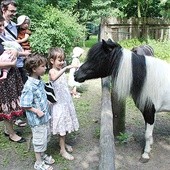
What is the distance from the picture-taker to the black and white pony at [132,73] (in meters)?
3.37

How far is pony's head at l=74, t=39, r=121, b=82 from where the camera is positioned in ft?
11.2

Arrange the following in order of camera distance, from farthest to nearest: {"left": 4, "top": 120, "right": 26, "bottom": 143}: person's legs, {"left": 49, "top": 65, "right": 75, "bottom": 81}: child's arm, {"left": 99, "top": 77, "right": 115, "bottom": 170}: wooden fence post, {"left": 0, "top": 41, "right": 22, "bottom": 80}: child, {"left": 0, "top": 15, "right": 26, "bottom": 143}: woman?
{"left": 4, "top": 120, "right": 26, "bottom": 143}: person's legs < {"left": 0, "top": 15, "right": 26, "bottom": 143}: woman < {"left": 0, "top": 41, "right": 22, "bottom": 80}: child < {"left": 49, "top": 65, "right": 75, "bottom": 81}: child's arm < {"left": 99, "top": 77, "right": 115, "bottom": 170}: wooden fence post

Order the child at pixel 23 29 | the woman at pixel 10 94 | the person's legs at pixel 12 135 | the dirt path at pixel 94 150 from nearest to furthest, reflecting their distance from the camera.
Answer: the dirt path at pixel 94 150 < the woman at pixel 10 94 < the person's legs at pixel 12 135 < the child at pixel 23 29

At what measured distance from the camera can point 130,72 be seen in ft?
11.0

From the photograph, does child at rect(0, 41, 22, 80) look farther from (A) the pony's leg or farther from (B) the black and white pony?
(A) the pony's leg

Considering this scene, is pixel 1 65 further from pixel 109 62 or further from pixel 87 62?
pixel 109 62

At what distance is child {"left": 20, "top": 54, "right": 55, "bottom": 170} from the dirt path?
1.17 feet

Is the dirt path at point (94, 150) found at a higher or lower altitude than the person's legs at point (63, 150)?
lower

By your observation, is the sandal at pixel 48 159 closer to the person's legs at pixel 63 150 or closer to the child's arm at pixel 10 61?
the person's legs at pixel 63 150

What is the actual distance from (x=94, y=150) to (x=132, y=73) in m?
1.27

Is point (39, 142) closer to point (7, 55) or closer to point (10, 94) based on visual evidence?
point (10, 94)

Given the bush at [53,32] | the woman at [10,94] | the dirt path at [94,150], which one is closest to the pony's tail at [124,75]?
the dirt path at [94,150]

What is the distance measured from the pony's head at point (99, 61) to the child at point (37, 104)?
20.4 inches

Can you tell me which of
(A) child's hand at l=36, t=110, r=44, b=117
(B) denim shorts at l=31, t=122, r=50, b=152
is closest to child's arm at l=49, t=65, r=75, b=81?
(A) child's hand at l=36, t=110, r=44, b=117
